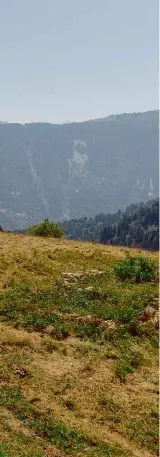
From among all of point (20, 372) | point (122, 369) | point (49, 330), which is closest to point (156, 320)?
point (122, 369)

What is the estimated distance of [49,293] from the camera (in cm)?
2859

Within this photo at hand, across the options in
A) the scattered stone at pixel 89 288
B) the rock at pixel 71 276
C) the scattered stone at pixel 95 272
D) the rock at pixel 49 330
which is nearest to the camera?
the rock at pixel 49 330

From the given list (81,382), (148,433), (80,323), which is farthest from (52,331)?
(148,433)

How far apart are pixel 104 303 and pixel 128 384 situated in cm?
859

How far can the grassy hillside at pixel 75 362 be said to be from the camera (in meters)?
14.7

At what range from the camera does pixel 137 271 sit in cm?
3319

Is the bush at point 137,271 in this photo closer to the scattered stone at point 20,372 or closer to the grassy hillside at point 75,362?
the grassy hillside at point 75,362

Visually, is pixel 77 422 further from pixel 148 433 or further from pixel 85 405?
pixel 148 433

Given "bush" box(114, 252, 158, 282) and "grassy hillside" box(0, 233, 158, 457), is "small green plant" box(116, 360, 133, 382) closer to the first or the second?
"grassy hillside" box(0, 233, 158, 457)

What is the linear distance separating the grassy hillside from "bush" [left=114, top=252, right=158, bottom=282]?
886mm

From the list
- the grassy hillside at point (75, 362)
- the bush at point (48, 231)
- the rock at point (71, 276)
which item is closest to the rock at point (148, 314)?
the grassy hillside at point (75, 362)

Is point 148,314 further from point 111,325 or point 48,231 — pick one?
point 48,231

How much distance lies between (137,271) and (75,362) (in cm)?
1365

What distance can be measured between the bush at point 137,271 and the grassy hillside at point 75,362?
89 centimetres
